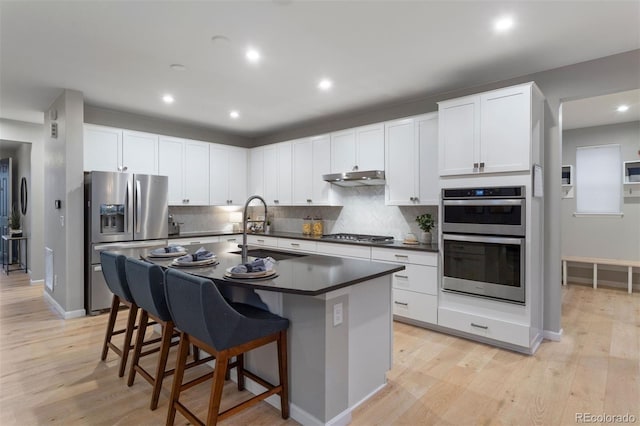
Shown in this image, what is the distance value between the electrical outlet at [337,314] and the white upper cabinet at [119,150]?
3.98 metres

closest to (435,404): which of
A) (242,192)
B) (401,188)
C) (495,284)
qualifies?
(495,284)

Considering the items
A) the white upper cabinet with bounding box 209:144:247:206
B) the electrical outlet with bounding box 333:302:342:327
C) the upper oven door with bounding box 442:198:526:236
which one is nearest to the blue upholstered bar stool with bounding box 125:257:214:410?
the electrical outlet with bounding box 333:302:342:327

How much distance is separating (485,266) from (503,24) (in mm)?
2029

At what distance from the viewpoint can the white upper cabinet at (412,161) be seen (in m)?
3.82

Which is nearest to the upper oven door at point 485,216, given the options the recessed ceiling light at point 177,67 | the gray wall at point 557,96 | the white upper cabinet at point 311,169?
the gray wall at point 557,96

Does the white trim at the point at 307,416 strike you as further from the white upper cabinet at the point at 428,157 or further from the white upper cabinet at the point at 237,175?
the white upper cabinet at the point at 237,175

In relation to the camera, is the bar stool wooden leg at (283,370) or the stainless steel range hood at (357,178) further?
the stainless steel range hood at (357,178)

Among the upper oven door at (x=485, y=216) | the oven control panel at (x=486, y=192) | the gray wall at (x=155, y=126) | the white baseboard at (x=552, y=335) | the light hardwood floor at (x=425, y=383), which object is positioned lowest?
the light hardwood floor at (x=425, y=383)

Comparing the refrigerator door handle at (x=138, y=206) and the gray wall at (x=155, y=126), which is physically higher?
the gray wall at (x=155, y=126)

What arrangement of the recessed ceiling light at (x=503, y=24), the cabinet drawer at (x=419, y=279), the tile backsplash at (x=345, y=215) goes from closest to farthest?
the recessed ceiling light at (x=503, y=24), the cabinet drawer at (x=419, y=279), the tile backsplash at (x=345, y=215)

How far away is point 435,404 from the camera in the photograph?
Result: 2229mm

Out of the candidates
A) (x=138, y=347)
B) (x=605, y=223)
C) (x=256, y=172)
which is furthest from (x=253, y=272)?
(x=605, y=223)

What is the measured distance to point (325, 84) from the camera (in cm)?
372

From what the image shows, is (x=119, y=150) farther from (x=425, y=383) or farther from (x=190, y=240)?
(x=425, y=383)
